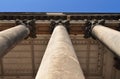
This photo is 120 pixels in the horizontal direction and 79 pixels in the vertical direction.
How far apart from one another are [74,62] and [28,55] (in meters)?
18.5

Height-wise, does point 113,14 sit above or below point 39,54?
above

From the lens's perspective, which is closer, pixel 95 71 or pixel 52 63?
pixel 52 63

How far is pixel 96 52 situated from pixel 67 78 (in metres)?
20.2

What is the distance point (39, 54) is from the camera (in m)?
28.2

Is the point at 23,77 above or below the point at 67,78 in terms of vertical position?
below

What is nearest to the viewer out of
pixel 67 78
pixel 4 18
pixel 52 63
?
pixel 67 78

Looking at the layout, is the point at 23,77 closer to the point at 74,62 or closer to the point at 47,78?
the point at 74,62

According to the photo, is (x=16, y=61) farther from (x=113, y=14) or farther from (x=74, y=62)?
(x=74, y=62)

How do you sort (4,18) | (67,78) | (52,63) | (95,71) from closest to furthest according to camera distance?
(67,78) → (52,63) → (4,18) → (95,71)

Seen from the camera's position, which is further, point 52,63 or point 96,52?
point 96,52

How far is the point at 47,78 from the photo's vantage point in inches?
320

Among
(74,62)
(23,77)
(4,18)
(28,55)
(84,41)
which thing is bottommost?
(23,77)

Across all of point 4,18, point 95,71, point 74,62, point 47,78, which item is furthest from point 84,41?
point 47,78

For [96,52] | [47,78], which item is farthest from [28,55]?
[47,78]
